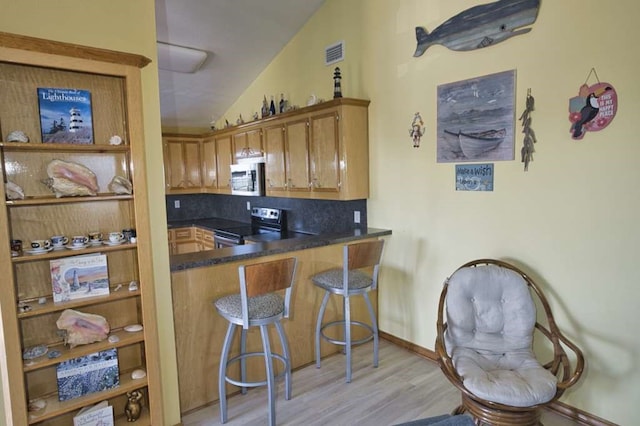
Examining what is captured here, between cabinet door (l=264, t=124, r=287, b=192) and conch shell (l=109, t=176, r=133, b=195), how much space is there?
209 cm

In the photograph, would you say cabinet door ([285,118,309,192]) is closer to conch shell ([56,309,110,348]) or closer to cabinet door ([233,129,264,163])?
cabinet door ([233,129,264,163])

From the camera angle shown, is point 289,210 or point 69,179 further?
point 289,210

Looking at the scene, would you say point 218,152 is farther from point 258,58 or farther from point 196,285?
point 196,285

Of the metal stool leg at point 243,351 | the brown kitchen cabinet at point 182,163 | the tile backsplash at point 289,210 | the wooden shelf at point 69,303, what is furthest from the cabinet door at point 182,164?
the wooden shelf at point 69,303

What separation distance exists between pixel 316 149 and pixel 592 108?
82.1 inches

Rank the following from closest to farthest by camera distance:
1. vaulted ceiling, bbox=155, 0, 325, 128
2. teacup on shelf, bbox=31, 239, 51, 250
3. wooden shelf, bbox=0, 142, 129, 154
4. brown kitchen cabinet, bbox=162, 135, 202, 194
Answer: wooden shelf, bbox=0, 142, 129, 154 → teacup on shelf, bbox=31, 239, 51, 250 → vaulted ceiling, bbox=155, 0, 325, 128 → brown kitchen cabinet, bbox=162, 135, 202, 194

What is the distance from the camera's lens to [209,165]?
5434mm

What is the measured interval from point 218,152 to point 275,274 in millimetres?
3376

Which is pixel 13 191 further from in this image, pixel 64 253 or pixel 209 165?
pixel 209 165

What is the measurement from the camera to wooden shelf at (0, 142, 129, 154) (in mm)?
1733

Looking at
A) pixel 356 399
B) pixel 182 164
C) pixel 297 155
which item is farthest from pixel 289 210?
pixel 356 399

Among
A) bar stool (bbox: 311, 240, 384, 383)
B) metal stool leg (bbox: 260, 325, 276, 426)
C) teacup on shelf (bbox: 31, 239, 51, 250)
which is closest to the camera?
teacup on shelf (bbox: 31, 239, 51, 250)

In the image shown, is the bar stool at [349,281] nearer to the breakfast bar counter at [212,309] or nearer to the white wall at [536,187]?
the breakfast bar counter at [212,309]

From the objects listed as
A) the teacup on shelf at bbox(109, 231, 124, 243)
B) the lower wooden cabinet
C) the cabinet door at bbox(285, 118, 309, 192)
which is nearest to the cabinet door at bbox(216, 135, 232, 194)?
the lower wooden cabinet
